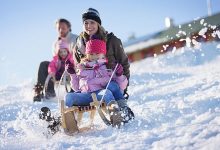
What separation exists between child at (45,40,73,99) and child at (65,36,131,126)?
10.3 feet

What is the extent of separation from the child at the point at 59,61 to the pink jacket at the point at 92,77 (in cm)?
318

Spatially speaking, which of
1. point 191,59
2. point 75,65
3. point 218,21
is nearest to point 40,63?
point 75,65

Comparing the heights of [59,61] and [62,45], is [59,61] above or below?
below

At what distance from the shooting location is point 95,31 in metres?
4.68

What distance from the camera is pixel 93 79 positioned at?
14.3ft

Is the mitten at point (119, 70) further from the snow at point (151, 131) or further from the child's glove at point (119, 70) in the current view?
the snow at point (151, 131)

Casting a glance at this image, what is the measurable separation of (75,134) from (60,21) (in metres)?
4.32

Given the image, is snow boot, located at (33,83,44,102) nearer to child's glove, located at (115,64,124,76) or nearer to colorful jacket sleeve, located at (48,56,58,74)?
colorful jacket sleeve, located at (48,56,58,74)

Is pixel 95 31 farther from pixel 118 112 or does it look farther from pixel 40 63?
pixel 40 63

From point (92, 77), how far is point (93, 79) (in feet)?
0.11

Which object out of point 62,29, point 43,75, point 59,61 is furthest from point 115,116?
point 62,29

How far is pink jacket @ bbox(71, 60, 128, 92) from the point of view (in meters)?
4.37

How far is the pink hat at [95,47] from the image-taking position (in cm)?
447

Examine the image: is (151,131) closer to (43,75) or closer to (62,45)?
(62,45)
